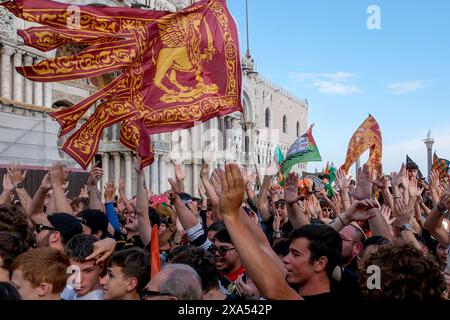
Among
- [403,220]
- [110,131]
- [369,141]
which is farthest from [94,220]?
[110,131]

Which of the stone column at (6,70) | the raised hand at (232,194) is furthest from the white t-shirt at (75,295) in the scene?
the stone column at (6,70)

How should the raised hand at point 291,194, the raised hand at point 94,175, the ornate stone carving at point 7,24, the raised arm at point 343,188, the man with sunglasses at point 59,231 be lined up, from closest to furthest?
the man with sunglasses at point 59,231
the raised hand at point 291,194
the raised arm at point 343,188
the raised hand at point 94,175
the ornate stone carving at point 7,24

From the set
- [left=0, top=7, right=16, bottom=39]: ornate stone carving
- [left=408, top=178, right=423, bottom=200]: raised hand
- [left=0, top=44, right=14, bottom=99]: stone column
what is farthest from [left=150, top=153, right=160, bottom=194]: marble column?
→ [left=408, top=178, right=423, bottom=200]: raised hand

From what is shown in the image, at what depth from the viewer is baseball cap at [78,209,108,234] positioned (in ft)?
20.0

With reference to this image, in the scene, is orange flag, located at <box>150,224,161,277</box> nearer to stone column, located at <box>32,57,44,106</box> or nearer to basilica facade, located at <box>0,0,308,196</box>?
basilica facade, located at <box>0,0,308,196</box>

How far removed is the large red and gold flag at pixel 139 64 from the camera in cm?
693

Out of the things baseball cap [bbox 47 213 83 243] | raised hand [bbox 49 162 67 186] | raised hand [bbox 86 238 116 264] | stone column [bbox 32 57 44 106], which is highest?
stone column [bbox 32 57 44 106]

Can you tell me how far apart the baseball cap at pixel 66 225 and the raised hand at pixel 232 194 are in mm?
2862

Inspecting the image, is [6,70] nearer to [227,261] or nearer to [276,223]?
[276,223]

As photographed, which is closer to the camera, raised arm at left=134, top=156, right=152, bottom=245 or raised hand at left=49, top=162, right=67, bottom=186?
raised arm at left=134, top=156, right=152, bottom=245

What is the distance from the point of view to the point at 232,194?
2936 mm

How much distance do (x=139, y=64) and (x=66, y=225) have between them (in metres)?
3.00

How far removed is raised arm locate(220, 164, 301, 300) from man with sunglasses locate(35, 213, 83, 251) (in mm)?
2879

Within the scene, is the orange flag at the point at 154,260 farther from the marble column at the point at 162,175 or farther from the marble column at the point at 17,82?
the marble column at the point at 162,175
